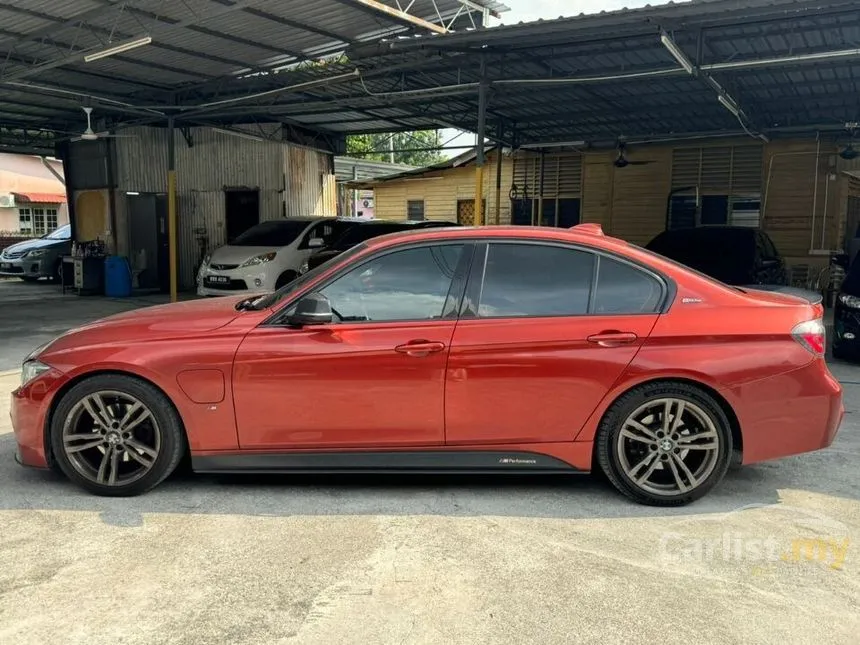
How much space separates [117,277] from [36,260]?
208 inches

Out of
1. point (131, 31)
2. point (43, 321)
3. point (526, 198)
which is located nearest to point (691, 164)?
point (526, 198)

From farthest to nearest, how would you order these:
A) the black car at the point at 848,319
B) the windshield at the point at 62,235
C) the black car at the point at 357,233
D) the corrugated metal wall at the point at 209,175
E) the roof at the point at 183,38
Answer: the windshield at the point at 62,235 < the corrugated metal wall at the point at 209,175 < the black car at the point at 357,233 < the roof at the point at 183,38 < the black car at the point at 848,319

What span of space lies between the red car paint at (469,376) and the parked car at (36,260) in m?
17.1

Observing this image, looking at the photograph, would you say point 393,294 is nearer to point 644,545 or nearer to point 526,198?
point 644,545

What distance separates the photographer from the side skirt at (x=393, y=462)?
3.81 meters

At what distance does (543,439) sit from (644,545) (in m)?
0.74

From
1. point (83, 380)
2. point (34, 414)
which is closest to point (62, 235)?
point (34, 414)

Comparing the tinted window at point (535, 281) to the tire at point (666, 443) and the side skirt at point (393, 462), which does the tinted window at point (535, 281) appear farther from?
the side skirt at point (393, 462)

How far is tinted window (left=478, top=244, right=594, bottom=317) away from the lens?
3820 millimetres

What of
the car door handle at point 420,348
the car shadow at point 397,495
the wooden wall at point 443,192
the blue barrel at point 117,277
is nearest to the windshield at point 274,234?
the blue barrel at point 117,277

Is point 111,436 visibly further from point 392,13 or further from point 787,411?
point 392,13

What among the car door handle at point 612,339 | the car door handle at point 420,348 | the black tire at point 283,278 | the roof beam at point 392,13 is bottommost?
the black tire at point 283,278

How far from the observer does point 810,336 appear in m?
3.80

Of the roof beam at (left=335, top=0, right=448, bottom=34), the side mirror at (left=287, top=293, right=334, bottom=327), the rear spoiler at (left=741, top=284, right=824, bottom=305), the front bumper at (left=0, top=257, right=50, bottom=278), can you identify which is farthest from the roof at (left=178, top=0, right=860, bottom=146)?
the front bumper at (left=0, top=257, right=50, bottom=278)
